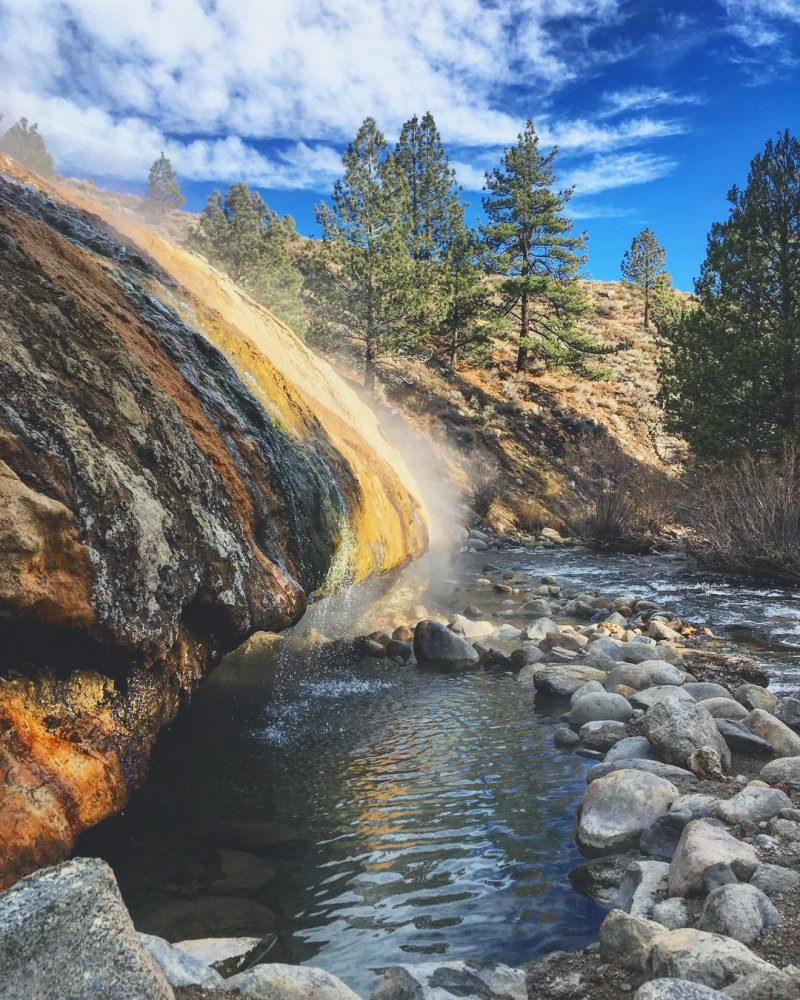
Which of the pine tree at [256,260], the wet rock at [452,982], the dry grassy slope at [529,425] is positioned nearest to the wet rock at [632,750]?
the wet rock at [452,982]

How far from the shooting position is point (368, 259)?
23.1 meters

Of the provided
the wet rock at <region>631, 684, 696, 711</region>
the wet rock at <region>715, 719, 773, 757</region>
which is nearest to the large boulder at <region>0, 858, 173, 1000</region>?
the wet rock at <region>715, 719, 773, 757</region>

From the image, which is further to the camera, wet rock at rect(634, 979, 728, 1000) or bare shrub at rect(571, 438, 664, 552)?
bare shrub at rect(571, 438, 664, 552)

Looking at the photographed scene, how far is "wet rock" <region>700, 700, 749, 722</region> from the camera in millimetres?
5270

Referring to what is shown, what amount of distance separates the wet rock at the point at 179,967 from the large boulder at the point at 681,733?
3354mm

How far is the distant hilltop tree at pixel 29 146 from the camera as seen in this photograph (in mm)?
42844

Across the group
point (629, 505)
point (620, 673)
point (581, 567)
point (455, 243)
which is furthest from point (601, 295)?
point (620, 673)

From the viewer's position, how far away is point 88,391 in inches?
141

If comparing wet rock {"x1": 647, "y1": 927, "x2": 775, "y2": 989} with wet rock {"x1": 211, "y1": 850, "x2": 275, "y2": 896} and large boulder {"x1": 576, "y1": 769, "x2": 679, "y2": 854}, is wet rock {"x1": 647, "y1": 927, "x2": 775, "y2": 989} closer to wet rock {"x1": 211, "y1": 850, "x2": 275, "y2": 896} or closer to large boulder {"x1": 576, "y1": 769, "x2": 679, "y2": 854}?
large boulder {"x1": 576, "y1": 769, "x2": 679, "y2": 854}

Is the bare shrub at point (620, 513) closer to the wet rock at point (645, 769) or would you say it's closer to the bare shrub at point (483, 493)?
the bare shrub at point (483, 493)

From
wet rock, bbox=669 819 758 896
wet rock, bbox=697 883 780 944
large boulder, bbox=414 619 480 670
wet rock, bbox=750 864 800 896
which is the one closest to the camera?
wet rock, bbox=697 883 780 944

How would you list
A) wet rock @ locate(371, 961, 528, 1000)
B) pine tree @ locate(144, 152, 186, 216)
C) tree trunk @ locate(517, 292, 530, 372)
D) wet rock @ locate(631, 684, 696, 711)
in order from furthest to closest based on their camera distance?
pine tree @ locate(144, 152, 186, 216) → tree trunk @ locate(517, 292, 530, 372) → wet rock @ locate(631, 684, 696, 711) → wet rock @ locate(371, 961, 528, 1000)

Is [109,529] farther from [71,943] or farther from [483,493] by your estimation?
[483,493]

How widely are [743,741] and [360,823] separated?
2.78 m
